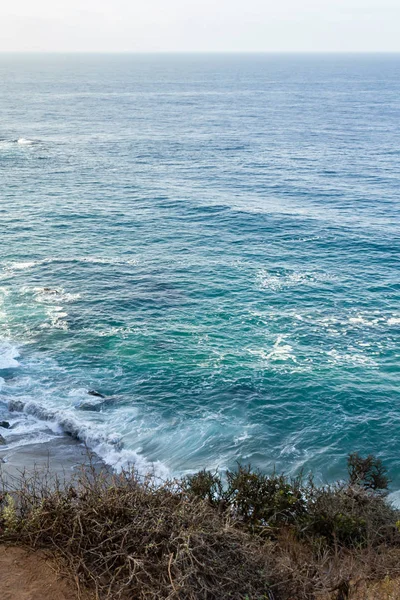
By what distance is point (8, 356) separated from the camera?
4009 centimetres

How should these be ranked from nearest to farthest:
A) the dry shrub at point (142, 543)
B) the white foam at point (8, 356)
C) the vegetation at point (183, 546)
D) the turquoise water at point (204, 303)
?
1. the dry shrub at point (142, 543)
2. the vegetation at point (183, 546)
3. the turquoise water at point (204, 303)
4. the white foam at point (8, 356)

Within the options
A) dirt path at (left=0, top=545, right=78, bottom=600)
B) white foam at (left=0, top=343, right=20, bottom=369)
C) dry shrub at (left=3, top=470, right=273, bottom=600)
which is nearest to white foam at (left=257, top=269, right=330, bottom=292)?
white foam at (left=0, top=343, right=20, bottom=369)

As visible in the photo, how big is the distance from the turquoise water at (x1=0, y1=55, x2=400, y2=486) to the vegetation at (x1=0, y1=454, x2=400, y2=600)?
10992mm

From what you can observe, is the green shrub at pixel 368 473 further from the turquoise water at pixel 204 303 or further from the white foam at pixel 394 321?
the white foam at pixel 394 321

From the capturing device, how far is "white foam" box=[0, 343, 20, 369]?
39.4 metres

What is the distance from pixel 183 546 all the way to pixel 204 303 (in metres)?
32.2

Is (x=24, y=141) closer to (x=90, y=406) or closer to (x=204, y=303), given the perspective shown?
(x=204, y=303)

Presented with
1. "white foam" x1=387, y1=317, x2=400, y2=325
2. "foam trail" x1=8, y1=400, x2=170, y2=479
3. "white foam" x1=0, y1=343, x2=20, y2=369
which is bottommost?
"foam trail" x1=8, y1=400, x2=170, y2=479

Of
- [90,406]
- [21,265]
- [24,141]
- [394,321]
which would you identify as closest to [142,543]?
[90,406]

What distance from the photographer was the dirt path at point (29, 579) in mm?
16219

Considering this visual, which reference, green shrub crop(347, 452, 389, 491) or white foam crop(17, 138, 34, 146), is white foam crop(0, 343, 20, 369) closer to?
green shrub crop(347, 452, 389, 491)

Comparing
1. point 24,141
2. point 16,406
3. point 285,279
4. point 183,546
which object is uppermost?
point 24,141

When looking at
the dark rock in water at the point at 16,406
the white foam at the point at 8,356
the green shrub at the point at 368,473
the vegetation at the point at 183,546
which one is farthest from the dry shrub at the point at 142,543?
the white foam at the point at 8,356

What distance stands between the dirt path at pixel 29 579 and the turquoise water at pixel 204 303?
14057 mm
